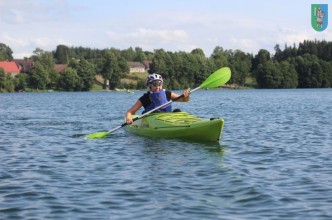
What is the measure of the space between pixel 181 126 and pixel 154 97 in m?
1.41

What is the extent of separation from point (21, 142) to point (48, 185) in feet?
24.8

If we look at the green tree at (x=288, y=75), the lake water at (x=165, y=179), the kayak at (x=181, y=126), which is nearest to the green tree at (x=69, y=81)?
the green tree at (x=288, y=75)

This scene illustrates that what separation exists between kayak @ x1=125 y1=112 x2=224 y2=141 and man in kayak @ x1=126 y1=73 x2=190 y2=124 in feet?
1.10

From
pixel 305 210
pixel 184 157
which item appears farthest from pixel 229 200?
pixel 184 157

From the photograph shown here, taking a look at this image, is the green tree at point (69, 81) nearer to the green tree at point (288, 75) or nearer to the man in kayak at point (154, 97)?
the green tree at point (288, 75)

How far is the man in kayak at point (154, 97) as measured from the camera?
1523 cm

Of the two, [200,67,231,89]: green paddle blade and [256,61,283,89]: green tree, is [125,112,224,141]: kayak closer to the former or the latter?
[200,67,231,89]: green paddle blade

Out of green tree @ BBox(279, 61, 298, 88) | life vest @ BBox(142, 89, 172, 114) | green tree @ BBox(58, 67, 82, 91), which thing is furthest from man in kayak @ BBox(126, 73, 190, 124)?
green tree @ BBox(279, 61, 298, 88)

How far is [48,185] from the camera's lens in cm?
934

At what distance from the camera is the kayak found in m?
14.3

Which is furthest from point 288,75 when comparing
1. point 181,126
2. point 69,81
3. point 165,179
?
point 165,179

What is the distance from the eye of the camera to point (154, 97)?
613 inches

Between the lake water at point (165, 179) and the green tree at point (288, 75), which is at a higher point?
the green tree at point (288, 75)

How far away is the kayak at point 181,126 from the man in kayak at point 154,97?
0.34 m
